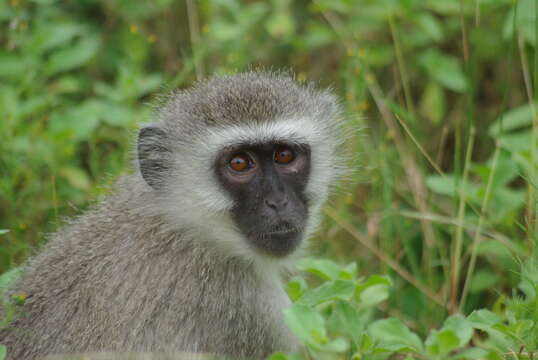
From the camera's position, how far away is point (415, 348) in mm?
2721

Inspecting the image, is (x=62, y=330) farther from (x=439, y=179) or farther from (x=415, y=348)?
(x=439, y=179)

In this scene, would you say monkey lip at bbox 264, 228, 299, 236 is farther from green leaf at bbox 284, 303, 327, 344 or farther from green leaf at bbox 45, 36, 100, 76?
green leaf at bbox 45, 36, 100, 76

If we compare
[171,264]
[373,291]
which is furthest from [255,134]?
[373,291]

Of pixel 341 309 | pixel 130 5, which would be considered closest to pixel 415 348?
pixel 341 309

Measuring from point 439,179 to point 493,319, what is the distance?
1.47 m

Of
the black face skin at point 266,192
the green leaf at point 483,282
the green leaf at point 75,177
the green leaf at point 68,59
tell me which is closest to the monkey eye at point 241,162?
the black face skin at point 266,192

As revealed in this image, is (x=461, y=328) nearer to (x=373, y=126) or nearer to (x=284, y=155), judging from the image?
(x=284, y=155)

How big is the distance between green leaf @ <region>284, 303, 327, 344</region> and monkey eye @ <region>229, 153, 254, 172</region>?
1096 mm

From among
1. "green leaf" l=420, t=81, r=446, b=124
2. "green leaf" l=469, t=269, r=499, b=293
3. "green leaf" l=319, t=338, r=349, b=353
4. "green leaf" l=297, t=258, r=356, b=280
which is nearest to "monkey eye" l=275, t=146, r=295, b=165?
"green leaf" l=297, t=258, r=356, b=280

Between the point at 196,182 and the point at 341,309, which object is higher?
the point at 196,182

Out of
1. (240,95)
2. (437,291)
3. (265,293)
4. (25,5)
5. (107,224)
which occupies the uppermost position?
(25,5)

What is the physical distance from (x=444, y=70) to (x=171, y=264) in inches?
128

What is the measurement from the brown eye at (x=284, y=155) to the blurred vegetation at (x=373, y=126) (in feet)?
2.40

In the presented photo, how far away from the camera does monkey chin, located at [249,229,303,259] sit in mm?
3434
